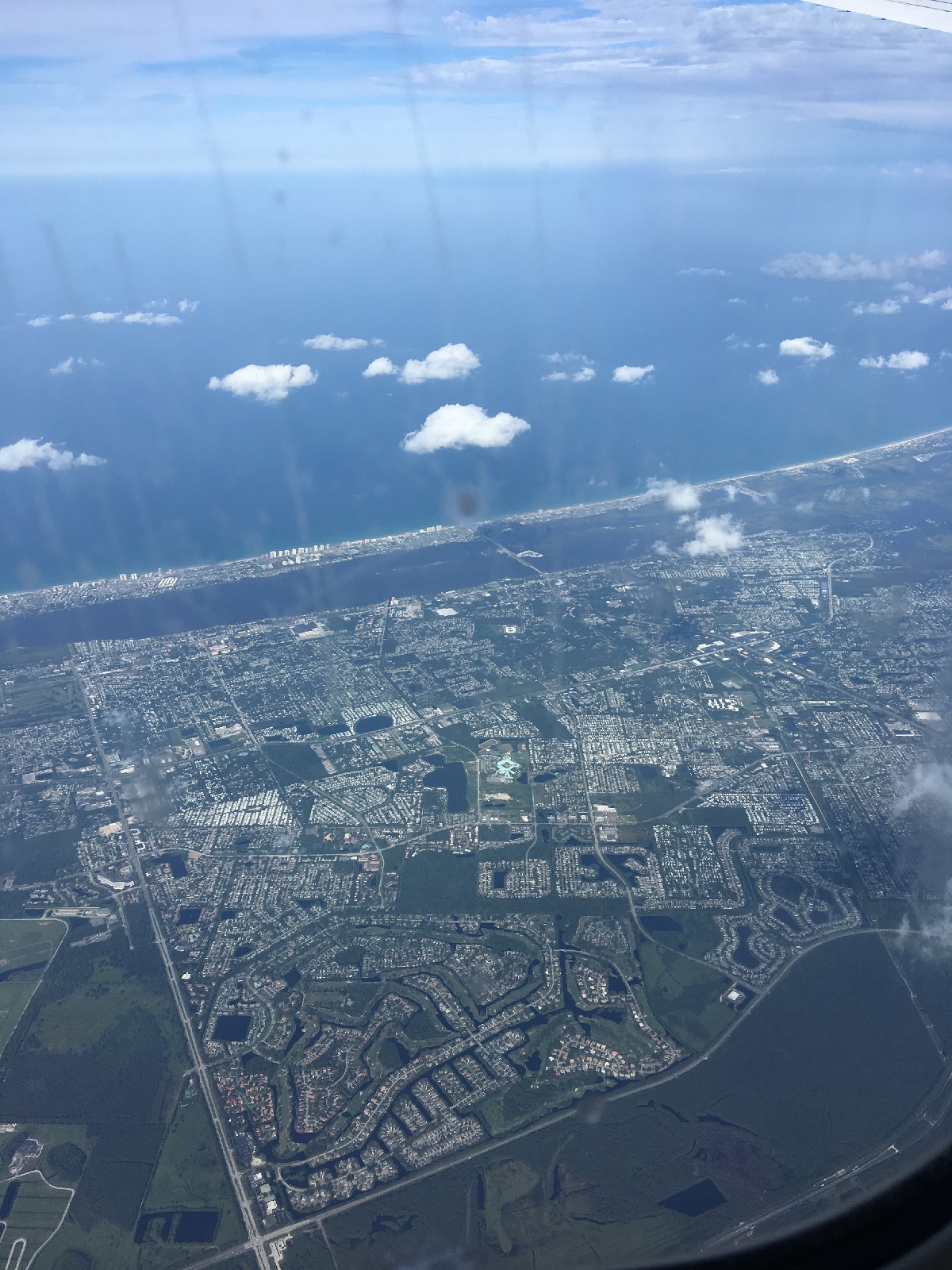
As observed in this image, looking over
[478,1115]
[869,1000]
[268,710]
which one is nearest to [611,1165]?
[478,1115]

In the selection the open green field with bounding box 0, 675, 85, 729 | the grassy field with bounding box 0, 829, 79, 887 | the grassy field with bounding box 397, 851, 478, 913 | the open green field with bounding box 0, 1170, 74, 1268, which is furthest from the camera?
the open green field with bounding box 0, 675, 85, 729

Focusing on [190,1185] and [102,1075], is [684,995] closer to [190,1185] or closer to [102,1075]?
[190,1185]

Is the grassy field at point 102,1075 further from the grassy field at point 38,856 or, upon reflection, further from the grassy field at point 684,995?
the grassy field at point 684,995

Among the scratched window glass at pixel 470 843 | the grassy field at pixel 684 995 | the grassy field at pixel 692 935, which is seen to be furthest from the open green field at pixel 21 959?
the grassy field at pixel 692 935

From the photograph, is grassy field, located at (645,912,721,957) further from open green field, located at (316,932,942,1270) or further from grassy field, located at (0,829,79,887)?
grassy field, located at (0,829,79,887)

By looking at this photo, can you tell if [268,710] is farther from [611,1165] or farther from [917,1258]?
[917,1258]

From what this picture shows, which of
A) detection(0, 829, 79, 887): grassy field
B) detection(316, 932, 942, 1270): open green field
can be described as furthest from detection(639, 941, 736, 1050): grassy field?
detection(0, 829, 79, 887): grassy field
